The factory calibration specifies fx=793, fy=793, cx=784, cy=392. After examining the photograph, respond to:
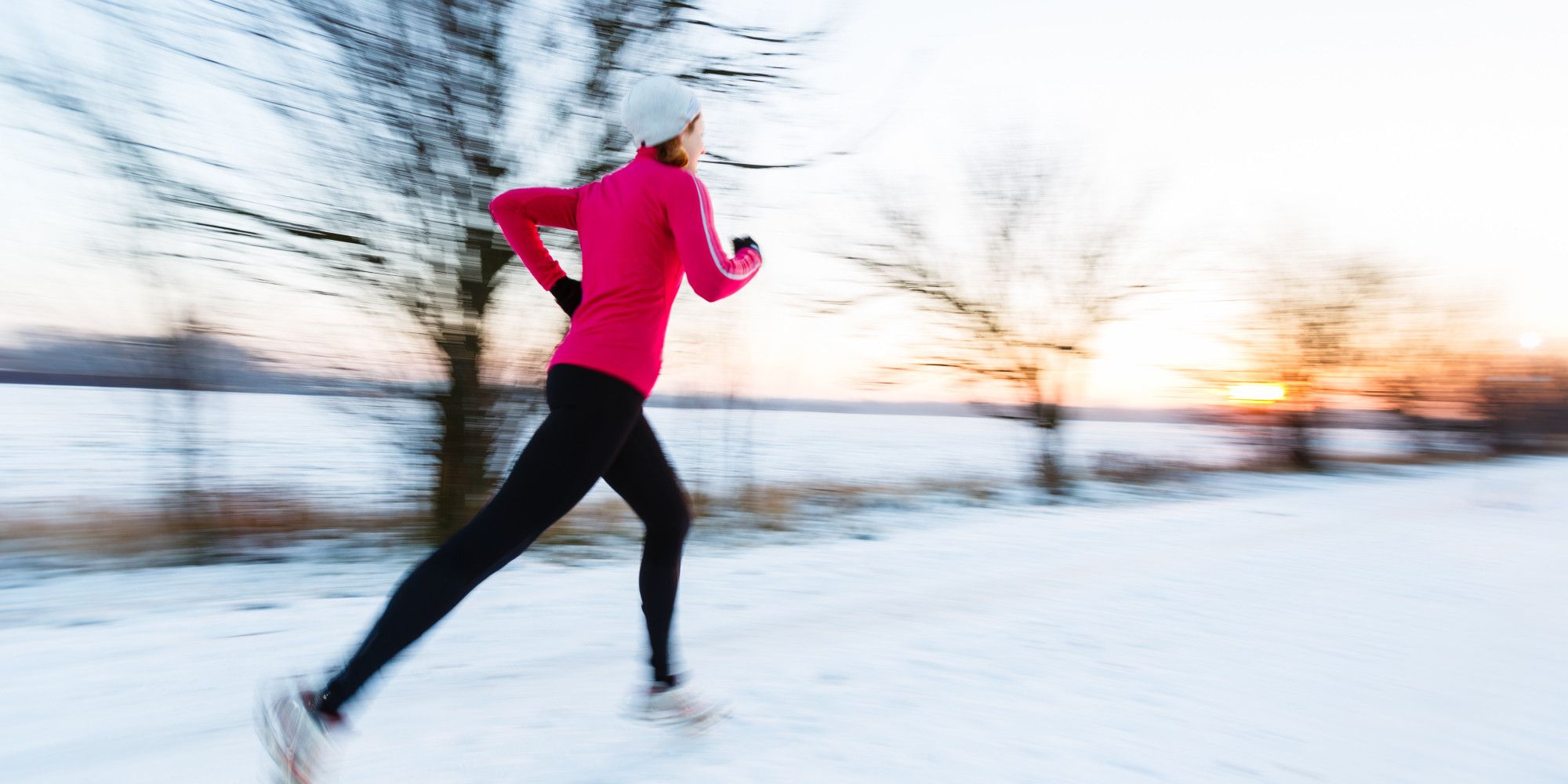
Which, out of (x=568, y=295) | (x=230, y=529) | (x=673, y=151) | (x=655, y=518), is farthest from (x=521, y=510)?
(x=230, y=529)

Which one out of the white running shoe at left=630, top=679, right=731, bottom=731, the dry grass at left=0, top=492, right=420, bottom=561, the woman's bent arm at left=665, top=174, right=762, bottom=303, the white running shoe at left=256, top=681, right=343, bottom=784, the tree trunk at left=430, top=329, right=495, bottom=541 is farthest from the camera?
the tree trunk at left=430, top=329, right=495, bottom=541

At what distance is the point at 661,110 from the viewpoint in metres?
1.86

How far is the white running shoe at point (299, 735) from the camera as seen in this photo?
1483 mm

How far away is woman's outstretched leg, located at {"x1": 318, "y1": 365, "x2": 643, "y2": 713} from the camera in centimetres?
150

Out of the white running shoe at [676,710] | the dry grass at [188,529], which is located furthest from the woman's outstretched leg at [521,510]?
the dry grass at [188,529]

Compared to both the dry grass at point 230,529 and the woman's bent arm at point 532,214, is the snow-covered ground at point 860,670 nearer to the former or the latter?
the dry grass at point 230,529

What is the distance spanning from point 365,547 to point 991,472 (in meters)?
8.03

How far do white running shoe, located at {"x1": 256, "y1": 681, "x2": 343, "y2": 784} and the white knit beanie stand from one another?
4.49ft

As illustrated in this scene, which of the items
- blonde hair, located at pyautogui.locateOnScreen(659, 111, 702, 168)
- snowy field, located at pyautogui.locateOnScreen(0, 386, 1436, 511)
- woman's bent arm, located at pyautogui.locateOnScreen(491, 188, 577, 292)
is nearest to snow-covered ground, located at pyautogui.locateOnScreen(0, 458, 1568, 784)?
snowy field, located at pyautogui.locateOnScreen(0, 386, 1436, 511)

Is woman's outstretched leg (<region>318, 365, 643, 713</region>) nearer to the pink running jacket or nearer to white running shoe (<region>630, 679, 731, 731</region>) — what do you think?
the pink running jacket

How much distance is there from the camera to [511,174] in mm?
4340

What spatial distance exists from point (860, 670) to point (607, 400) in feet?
4.47

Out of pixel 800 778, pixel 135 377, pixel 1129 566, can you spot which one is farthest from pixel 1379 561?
pixel 135 377

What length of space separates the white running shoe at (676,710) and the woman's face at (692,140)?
132cm
